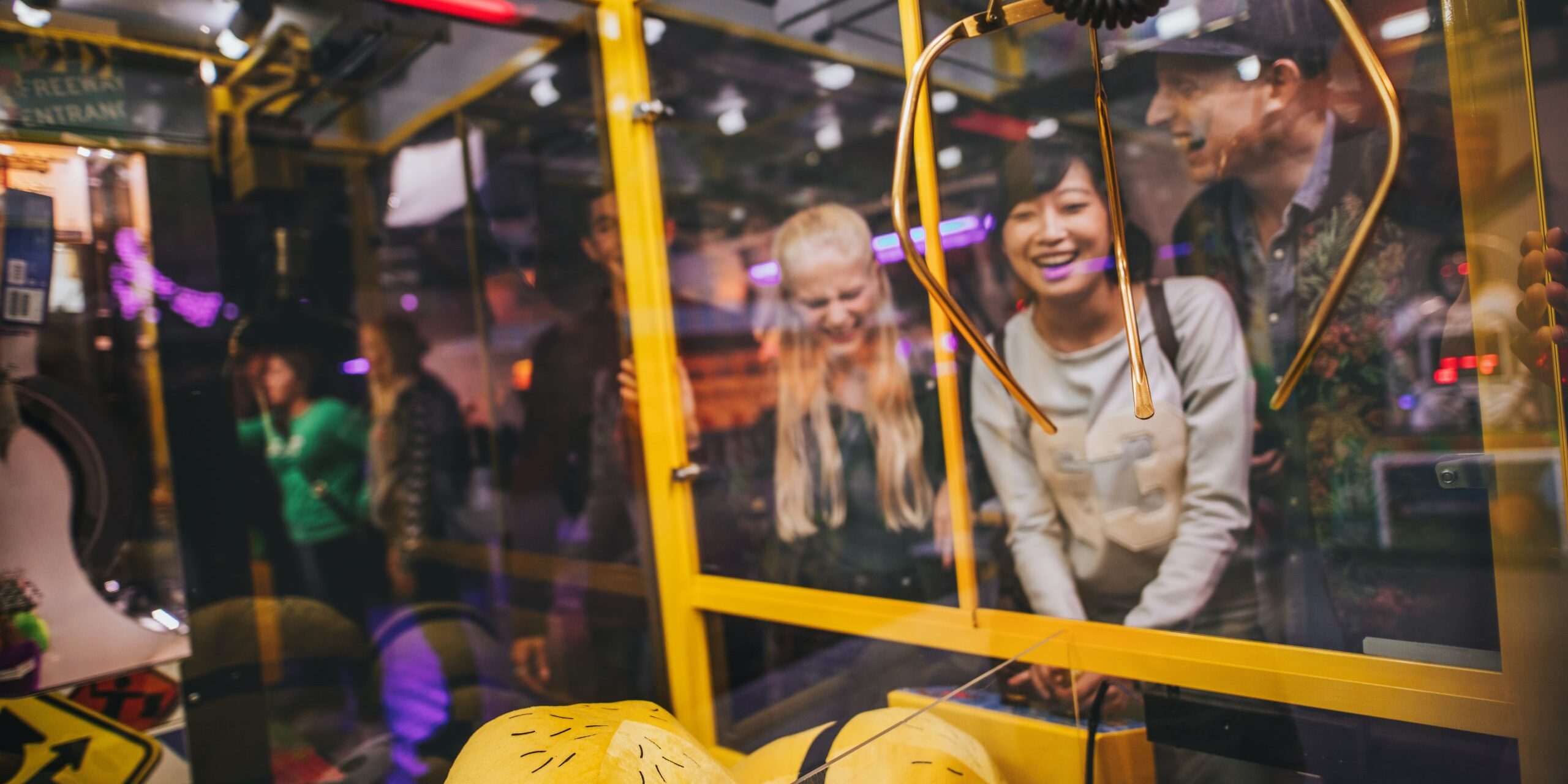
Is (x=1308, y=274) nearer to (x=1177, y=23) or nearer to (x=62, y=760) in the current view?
(x=1177, y=23)

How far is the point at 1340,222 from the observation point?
127cm

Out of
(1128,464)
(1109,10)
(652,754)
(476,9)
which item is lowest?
(652,754)

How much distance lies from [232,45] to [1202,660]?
210cm

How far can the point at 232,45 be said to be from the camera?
5.84ft

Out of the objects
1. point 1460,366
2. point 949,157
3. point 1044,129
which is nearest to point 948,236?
point 949,157

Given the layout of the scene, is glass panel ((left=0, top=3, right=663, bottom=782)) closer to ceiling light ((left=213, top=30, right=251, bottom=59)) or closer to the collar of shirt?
ceiling light ((left=213, top=30, right=251, bottom=59))

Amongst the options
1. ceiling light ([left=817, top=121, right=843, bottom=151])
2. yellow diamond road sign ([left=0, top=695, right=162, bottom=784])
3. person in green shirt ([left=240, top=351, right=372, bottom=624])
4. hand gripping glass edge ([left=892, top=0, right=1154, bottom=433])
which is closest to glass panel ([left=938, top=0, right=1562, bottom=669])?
ceiling light ([left=817, top=121, right=843, bottom=151])

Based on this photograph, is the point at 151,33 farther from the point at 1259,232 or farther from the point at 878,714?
the point at 1259,232

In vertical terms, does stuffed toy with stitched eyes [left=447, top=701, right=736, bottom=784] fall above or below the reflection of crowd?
below

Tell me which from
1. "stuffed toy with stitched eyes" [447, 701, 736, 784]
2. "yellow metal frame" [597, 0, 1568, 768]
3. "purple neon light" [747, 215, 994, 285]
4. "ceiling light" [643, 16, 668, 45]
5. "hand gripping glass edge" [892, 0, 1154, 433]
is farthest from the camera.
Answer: "ceiling light" [643, 16, 668, 45]

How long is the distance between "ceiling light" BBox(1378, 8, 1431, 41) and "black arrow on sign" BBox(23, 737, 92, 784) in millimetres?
2320

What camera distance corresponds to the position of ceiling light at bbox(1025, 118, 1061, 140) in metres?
1.52

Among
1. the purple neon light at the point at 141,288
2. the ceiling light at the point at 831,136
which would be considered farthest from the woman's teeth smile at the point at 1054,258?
the purple neon light at the point at 141,288

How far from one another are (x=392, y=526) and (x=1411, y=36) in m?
2.03
